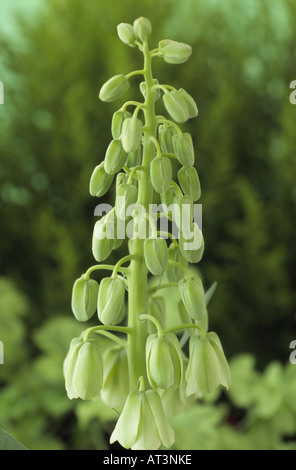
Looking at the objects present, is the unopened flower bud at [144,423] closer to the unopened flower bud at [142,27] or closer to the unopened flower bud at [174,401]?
the unopened flower bud at [174,401]

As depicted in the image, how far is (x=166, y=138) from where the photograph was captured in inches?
12.6

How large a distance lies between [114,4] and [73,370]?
117 centimetres

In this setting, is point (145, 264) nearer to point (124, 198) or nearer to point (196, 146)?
point (124, 198)

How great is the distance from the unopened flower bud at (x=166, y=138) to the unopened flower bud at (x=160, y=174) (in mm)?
33

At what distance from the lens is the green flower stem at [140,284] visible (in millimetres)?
300

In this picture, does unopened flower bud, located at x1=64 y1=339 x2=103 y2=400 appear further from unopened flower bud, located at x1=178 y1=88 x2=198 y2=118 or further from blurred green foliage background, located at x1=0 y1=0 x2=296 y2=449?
blurred green foliage background, located at x1=0 y1=0 x2=296 y2=449

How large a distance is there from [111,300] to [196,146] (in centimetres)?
105

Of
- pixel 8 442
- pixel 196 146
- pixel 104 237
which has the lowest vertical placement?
pixel 8 442

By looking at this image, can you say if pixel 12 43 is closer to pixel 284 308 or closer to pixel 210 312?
pixel 210 312

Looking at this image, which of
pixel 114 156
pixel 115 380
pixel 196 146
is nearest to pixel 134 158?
pixel 114 156

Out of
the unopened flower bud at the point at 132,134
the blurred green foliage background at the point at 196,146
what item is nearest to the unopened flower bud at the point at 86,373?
the unopened flower bud at the point at 132,134

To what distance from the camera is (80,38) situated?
132 cm

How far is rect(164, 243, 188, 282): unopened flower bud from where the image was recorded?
0.32 meters

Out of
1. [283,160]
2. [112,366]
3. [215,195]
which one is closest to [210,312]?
[215,195]
